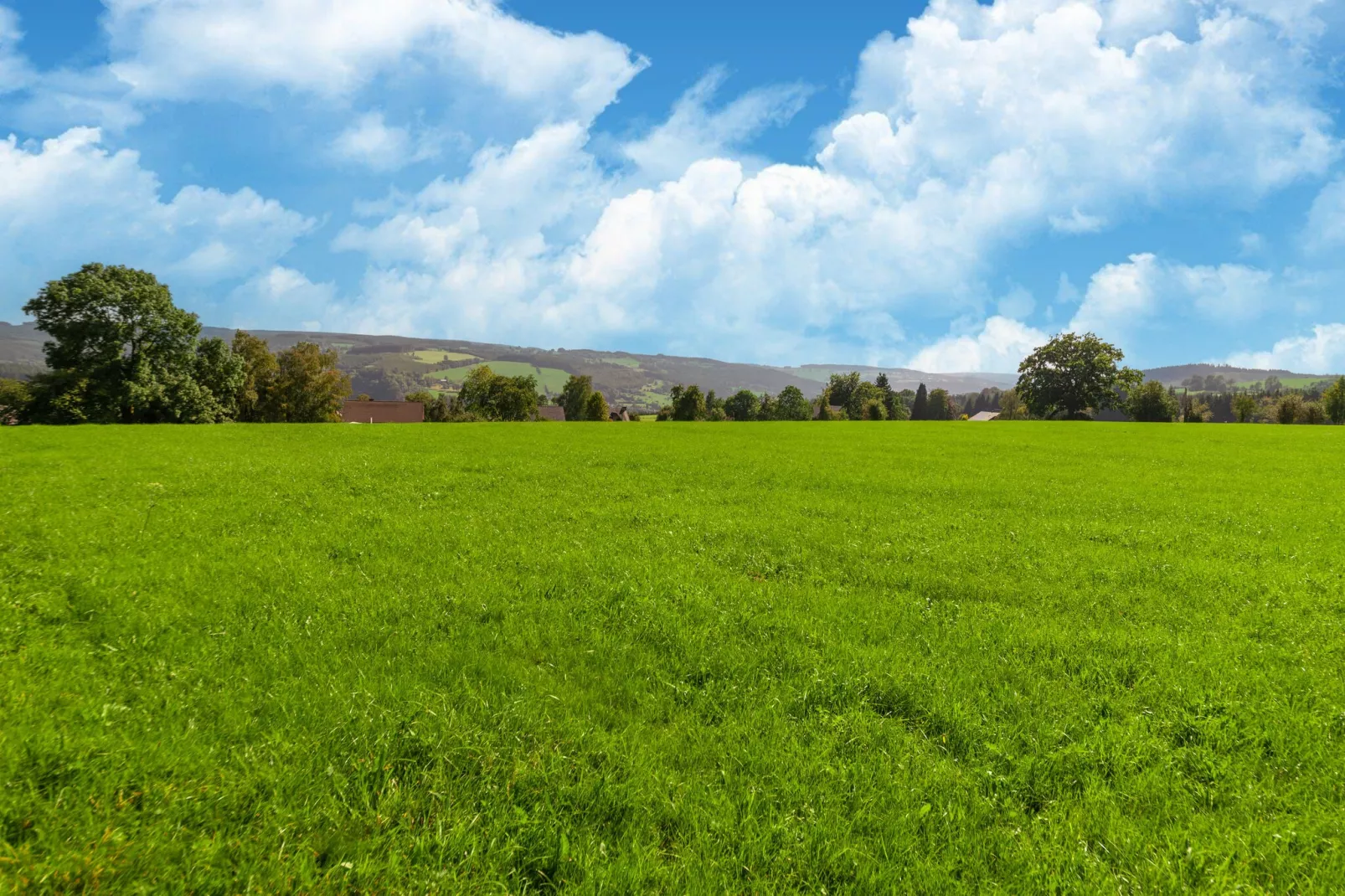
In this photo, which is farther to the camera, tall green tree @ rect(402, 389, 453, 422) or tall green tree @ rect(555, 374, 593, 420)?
tall green tree @ rect(555, 374, 593, 420)

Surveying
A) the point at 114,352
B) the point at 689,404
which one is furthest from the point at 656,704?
the point at 689,404

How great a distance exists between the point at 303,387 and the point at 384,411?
96.9 ft

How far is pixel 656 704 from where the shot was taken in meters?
6.16

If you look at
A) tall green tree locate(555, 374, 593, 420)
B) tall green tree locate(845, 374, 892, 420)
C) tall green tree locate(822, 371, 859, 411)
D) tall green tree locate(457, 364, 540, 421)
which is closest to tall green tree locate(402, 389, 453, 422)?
tall green tree locate(457, 364, 540, 421)

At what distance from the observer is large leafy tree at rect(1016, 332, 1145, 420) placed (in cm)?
11000

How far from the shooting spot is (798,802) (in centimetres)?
484

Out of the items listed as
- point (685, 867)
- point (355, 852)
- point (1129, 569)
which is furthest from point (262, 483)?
point (1129, 569)

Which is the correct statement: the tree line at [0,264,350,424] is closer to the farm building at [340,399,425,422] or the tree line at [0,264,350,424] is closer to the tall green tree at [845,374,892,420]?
the farm building at [340,399,425,422]

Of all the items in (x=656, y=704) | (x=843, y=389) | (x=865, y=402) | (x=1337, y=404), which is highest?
(x=843, y=389)

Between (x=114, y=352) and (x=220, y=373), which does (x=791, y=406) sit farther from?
(x=114, y=352)

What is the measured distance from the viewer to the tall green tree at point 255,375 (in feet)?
295

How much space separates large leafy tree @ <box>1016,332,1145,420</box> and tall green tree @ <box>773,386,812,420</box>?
77154mm

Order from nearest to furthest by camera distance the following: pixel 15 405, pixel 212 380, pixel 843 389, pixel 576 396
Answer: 1. pixel 15 405
2. pixel 212 380
3. pixel 576 396
4. pixel 843 389

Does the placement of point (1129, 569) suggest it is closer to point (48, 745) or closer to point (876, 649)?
point (876, 649)
